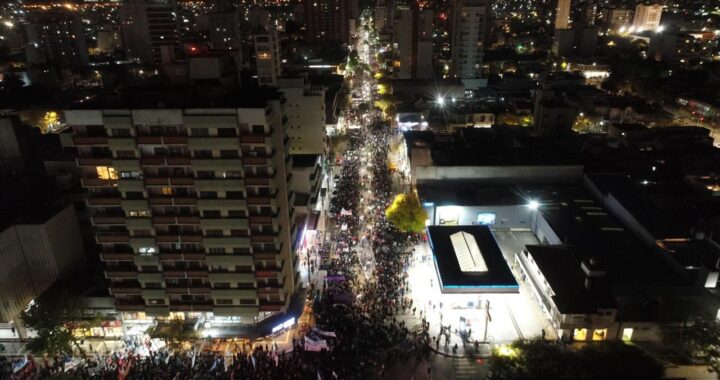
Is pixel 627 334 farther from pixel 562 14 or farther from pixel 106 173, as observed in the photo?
pixel 562 14

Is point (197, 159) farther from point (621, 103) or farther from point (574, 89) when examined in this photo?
point (574, 89)

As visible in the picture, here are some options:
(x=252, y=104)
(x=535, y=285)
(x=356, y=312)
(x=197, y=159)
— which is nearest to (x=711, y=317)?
(x=535, y=285)

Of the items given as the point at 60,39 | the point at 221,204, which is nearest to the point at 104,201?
the point at 221,204

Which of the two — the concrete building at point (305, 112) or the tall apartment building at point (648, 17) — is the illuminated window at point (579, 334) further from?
the tall apartment building at point (648, 17)

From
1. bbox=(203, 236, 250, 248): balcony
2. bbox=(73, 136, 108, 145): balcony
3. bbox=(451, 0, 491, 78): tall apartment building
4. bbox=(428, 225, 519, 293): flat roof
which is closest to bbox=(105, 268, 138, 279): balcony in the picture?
bbox=(203, 236, 250, 248): balcony

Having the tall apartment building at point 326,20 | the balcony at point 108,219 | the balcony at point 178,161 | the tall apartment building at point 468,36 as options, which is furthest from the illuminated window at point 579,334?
the tall apartment building at point 326,20

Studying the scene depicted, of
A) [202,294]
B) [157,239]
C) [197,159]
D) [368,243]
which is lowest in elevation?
[368,243]
